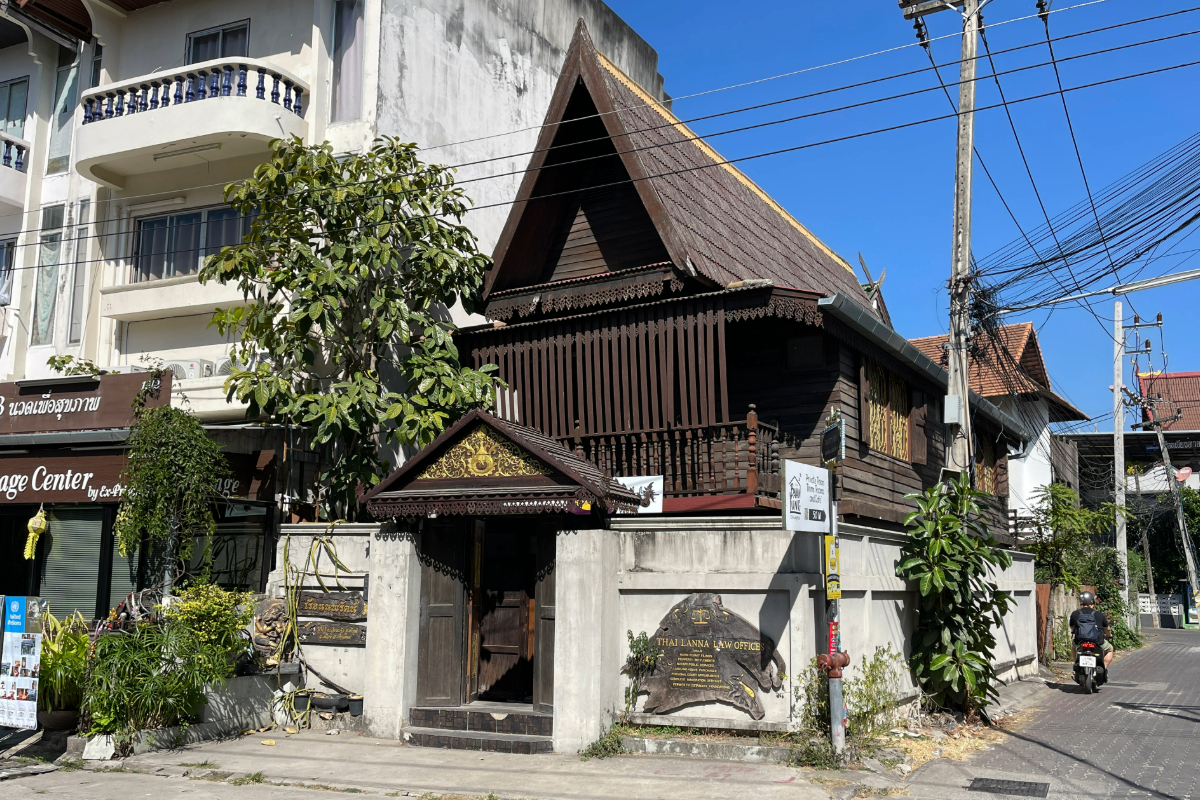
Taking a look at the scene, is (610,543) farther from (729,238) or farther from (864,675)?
(729,238)

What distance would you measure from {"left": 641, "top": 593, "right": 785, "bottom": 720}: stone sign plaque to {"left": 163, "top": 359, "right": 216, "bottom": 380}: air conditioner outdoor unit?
29.9 feet

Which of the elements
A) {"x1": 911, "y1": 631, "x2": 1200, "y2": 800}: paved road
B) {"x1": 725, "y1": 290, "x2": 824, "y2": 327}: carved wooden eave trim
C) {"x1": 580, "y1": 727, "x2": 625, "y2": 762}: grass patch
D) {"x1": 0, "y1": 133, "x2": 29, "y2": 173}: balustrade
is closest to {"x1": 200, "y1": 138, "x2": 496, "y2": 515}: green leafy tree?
{"x1": 725, "y1": 290, "x2": 824, "y2": 327}: carved wooden eave trim

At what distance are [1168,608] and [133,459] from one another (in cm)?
4158

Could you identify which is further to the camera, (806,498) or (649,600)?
(649,600)

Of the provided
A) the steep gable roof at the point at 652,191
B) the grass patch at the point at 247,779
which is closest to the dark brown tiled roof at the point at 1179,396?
the steep gable roof at the point at 652,191

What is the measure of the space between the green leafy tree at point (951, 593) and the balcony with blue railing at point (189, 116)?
11300 millimetres

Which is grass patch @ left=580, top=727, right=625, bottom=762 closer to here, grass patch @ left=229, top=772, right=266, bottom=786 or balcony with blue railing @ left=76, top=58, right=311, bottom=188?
grass patch @ left=229, top=772, right=266, bottom=786

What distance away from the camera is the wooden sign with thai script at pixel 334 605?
41.2ft

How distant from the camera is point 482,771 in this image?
9773 millimetres

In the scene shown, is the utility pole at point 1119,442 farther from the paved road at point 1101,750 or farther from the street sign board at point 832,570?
the street sign board at point 832,570

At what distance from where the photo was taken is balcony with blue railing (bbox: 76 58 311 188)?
619 inches

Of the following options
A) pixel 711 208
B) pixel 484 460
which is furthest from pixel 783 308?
pixel 484 460

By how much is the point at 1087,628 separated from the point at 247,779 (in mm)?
13803

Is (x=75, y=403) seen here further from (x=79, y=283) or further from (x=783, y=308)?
(x=783, y=308)
